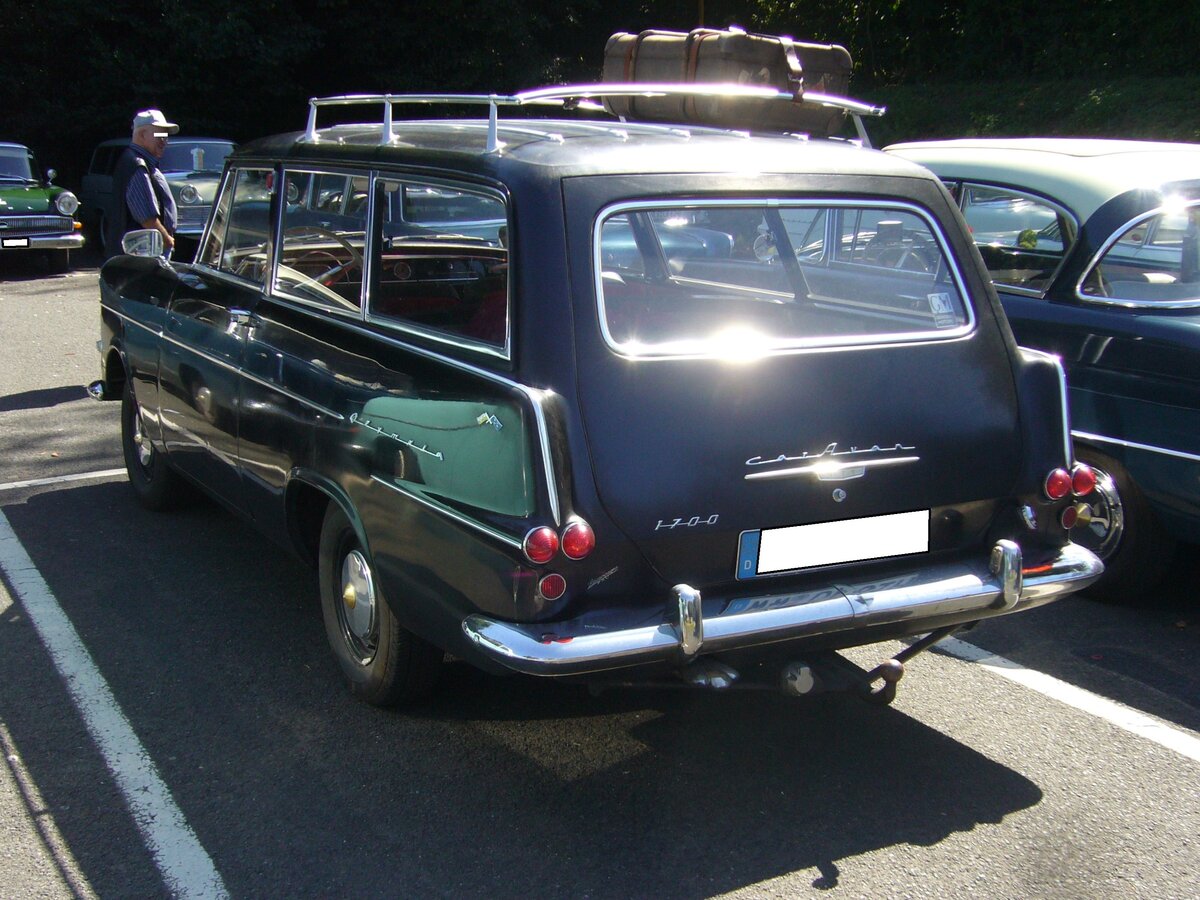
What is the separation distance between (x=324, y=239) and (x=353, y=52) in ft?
69.6

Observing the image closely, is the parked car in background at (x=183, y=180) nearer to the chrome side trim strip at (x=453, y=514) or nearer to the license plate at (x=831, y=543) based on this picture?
the chrome side trim strip at (x=453, y=514)

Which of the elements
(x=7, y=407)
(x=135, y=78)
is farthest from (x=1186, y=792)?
(x=135, y=78)

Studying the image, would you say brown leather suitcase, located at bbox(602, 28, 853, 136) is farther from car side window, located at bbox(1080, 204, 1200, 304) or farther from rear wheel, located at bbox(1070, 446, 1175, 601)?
rear wheel, located at bbox(1070, 446, 1175, 601)

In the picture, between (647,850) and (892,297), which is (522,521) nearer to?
(647,850)

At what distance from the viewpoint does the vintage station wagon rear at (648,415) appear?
3352mm

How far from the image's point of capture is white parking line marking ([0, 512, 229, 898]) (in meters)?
3.30

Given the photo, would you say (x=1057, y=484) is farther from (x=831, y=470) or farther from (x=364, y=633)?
(x=364, y=633)

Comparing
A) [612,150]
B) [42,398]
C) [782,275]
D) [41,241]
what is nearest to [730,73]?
[782,275]

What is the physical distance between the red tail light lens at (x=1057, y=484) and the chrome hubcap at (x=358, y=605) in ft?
7.01

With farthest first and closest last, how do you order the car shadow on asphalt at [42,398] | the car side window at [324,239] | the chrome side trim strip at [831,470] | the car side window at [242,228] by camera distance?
1. the car shadow on asphalt at [42,398]
2. the car side window at [242,228]
3. the car side window at [324,239]
4. the chrome side trim strip at [831,470]

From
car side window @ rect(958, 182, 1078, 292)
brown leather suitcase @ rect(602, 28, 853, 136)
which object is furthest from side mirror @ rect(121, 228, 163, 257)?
car side window @ rect(958, 182, 1078, 292)

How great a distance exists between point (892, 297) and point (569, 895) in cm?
212

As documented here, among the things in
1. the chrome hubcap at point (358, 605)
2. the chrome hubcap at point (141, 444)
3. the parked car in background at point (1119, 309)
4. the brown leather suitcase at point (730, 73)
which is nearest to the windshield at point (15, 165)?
the chrome hubcap at point (141, 444)

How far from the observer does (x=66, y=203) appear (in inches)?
648
